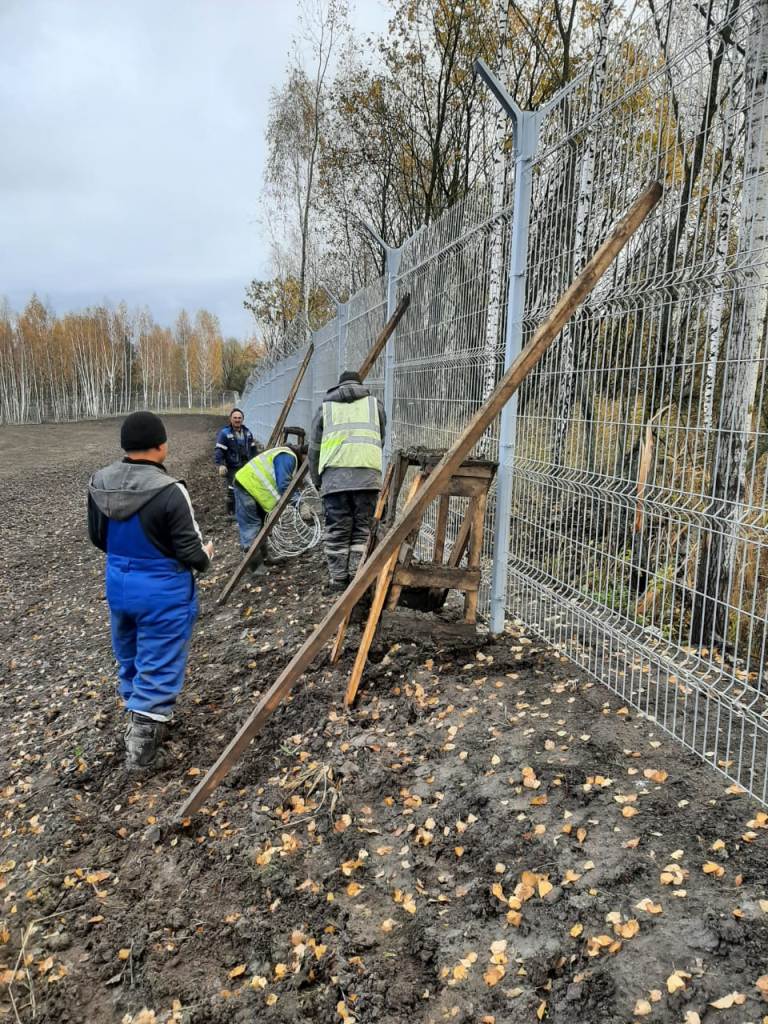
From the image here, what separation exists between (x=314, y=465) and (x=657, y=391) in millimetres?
3218

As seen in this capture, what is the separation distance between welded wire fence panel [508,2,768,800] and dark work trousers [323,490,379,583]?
6.14 feet

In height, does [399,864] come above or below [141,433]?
below

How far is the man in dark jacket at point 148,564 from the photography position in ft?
11.7

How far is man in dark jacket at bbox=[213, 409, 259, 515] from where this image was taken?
1031 centimetres

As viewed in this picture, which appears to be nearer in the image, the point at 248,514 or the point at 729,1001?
the point at 729,1001

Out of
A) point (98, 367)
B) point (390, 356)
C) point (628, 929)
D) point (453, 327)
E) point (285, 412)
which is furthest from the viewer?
point (98, 367)

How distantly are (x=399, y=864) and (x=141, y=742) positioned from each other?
5.73 ft

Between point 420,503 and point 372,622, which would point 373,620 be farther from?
point 420,503

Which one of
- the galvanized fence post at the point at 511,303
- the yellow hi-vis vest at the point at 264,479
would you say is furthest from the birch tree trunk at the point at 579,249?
the yellow hi-vis vest at the point at 264,479

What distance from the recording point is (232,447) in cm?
1048

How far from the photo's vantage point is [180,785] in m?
3.57

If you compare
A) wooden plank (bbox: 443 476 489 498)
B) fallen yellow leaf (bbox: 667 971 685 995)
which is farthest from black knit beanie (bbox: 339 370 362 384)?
fallen yellow leaf (bbox: 667 971 685 995)

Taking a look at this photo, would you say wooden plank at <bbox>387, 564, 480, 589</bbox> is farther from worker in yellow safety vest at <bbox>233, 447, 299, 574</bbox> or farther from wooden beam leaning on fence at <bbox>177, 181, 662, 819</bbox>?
worker in yellow safety vest at <bbox>233, 447, 299, 574</bbox>

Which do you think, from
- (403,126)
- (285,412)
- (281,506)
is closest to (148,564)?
(281,506)
